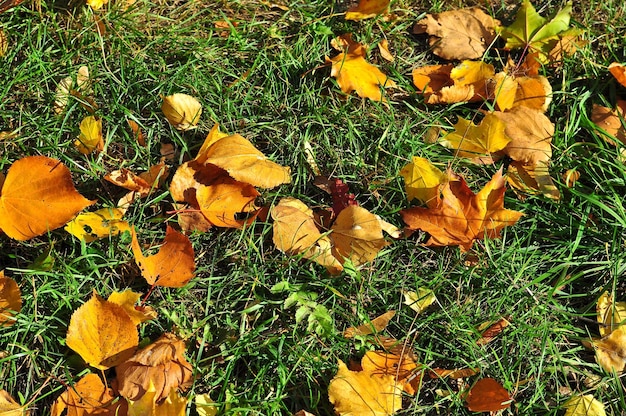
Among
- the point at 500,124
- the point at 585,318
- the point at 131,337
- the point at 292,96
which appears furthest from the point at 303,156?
the point at 585,318

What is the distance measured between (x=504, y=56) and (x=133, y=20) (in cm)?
143

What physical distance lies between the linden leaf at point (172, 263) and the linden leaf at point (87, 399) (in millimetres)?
342

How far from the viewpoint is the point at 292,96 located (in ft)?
8.34

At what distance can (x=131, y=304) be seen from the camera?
6.84 ft

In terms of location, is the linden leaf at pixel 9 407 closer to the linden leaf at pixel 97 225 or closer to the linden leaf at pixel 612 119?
the linden leaf at pixel 97 225

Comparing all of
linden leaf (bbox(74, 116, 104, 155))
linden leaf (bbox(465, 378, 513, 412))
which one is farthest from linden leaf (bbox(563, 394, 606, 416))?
linden leaf (bbox(74, 116, 104, 155))

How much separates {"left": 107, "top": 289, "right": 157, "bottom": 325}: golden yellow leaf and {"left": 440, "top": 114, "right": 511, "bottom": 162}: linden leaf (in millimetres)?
1188

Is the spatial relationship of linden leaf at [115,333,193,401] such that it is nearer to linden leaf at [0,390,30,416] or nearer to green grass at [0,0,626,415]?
green grass at [0,0,626,415]

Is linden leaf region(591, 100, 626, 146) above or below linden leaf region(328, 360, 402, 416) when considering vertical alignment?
above

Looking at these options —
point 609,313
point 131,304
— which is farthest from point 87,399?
point 609,313

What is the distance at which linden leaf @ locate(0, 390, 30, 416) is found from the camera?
198 centimetres

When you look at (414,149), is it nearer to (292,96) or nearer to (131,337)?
(292,96)

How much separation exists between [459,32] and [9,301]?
1880mm

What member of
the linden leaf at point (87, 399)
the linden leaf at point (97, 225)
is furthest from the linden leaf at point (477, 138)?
the linden leaf at point (87, 399)
